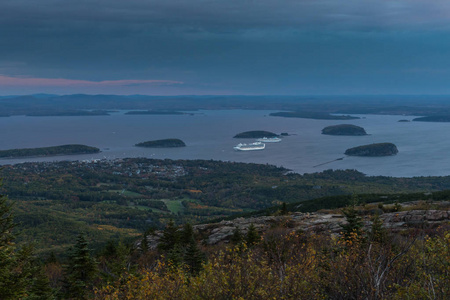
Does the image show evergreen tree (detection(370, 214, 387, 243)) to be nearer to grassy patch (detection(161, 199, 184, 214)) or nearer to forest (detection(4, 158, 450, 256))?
forest (detection(4, 158, 450, 256))

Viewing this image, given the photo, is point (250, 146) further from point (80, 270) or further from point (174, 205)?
point (80, 270)

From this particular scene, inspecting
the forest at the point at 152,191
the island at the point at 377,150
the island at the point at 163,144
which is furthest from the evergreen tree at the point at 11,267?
the island at the point at 163,144

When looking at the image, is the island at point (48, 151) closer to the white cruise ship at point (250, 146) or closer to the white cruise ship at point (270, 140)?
the white cruise ship at point (250, 146)

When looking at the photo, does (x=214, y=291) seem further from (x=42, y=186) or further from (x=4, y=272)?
(x=42, y=186)

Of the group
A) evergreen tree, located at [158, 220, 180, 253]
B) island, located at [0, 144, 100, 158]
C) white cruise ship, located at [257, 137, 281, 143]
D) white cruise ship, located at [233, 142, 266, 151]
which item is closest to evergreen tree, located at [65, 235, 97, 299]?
evergreen tree, located at [158, 220, 180, 253]

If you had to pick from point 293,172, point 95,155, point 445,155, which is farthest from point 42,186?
point 445,155

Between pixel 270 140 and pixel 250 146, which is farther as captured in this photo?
pixel 270 140

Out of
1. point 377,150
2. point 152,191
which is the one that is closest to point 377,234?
point 152,191

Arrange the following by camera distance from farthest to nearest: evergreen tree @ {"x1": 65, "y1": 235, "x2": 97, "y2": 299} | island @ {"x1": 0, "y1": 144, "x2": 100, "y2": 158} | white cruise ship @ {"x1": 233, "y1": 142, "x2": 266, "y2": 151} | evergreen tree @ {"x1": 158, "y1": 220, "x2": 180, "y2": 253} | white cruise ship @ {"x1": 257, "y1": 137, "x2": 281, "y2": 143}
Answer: white cruise ship @ {"x1": 257, "y1": 137, "x2": 281, "y2": 143} < white cruise ship @ {"x1": 233, "y1": 142, "x2": 266, "y2": 151} < island @ {"x1": 0, "y1": 144, "x2": 100, "y2": 158} < evergreen tree @ {"x1": 158, "y1": 220, "x2": 180, "y2": 253} < evergreen tree @ {"x1": 65, "y1": 235, "x2": 97, "y2": 299}
